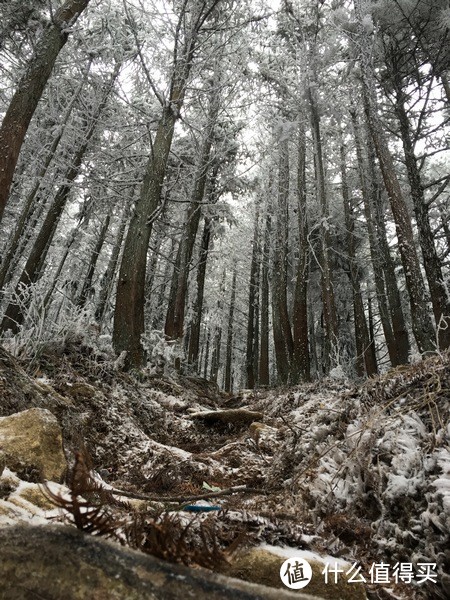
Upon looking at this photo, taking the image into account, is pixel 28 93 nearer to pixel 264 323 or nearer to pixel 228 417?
pixel 228 417

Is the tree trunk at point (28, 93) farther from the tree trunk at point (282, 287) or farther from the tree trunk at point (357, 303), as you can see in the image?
the tree trunk at point (357, 303)

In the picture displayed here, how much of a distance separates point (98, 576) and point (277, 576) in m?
1.03

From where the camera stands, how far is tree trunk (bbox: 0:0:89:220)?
5305 millimetres

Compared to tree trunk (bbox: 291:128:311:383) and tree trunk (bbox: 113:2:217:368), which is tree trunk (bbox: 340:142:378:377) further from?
tree trunk (bbox: 113:2:217:368)

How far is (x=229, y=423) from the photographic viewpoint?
568 cm

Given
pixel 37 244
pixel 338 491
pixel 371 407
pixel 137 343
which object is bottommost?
pixel 338 491

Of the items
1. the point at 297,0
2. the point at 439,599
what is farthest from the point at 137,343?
the point at 297,0

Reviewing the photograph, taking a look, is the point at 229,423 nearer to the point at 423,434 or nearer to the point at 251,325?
the point at 423,434

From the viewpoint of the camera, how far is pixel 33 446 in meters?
2.27

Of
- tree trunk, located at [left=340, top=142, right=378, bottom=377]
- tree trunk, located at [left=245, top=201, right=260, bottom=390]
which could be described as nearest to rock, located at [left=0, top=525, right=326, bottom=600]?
tree trunk, located at [left=340, top=142, right=378, bottom=377]

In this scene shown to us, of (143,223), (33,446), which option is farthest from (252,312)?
(33,446)

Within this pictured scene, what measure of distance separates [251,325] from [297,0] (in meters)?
14.2

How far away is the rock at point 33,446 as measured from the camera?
2137mm

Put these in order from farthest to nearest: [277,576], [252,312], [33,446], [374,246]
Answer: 1. [252,312]
2. [374,246]
3. [33,446]
4. [277,576]
